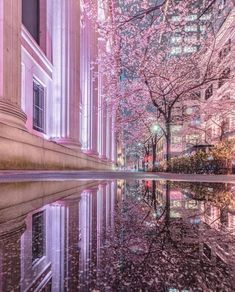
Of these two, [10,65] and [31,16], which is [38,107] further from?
[10,65]

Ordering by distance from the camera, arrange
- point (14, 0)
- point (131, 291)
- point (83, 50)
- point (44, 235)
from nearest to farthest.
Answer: point (131, 291) → point (44, 235) → point (14, 0) → point (83, 50)

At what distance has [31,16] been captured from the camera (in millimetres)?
19750

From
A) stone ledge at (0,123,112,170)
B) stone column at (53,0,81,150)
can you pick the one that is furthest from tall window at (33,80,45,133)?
stone ledge at (0,123,112,170)

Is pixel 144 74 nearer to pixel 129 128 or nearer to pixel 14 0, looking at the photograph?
pixel 14 0

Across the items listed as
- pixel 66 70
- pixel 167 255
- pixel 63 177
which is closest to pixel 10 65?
pixel 63 177

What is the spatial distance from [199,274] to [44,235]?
1.12 metres

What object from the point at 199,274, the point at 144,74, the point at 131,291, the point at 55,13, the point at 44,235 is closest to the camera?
the point at 131,291

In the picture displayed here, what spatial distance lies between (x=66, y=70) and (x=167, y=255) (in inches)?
784

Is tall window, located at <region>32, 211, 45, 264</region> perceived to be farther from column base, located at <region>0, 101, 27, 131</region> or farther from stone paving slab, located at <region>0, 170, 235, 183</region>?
column base, located at <region>0, 101, 27, 131</region>

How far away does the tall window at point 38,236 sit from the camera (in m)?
1.67

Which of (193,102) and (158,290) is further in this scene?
(193,102)

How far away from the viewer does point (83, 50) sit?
31.0m

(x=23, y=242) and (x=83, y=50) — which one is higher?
(x=83, y=50)

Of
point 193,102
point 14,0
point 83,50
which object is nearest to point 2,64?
point 14,0
